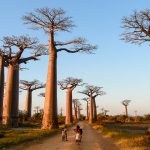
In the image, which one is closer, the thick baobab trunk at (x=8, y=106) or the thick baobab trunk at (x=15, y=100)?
the thick baobab trunk at (x=8, y=106)

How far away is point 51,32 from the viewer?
2798 cm

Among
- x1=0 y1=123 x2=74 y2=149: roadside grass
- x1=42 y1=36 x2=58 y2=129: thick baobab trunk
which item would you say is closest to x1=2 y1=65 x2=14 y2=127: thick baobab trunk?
x1=42 y1=36 x2=58 y2=129: thick baobab trunk

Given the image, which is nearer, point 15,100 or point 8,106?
point 8,106

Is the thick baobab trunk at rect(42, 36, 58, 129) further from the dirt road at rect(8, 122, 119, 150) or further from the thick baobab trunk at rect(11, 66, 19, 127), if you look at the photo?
the dirt road at rect(8, 122, 119, 150)

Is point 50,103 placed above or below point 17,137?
above

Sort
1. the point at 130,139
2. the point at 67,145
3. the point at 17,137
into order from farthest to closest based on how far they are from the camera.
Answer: the point at 17,137 → the point at 67,145 → the point at 130,139

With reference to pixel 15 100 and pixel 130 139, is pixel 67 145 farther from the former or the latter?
pixel 15 100

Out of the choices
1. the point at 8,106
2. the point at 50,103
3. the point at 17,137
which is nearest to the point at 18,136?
the point at 17,137

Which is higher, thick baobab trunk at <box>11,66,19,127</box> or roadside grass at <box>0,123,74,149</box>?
thick baobab trunk at <box>11,66,19,127</box>

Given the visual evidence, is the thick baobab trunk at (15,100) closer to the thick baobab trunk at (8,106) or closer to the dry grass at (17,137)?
the thick baobab trunk at (8,106)

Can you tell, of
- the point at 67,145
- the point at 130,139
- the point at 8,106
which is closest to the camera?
the point at 130,139

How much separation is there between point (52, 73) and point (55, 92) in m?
1.61

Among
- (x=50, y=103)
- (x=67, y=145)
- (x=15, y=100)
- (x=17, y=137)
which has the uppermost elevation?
(x=15, y=100)

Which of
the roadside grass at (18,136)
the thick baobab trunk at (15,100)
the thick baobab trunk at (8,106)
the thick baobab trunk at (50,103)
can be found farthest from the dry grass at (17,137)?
the thick baobab trunk at (15,100)
